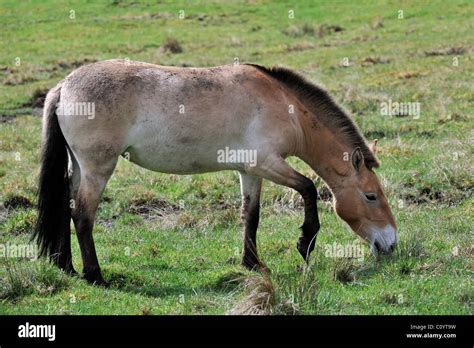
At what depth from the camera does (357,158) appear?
9062 millimetres

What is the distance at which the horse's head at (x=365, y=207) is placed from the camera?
889 centimetres

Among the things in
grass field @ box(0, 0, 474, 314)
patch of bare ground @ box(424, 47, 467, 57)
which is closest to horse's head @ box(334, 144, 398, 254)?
grass field @ box(0, 0, 474, 314)

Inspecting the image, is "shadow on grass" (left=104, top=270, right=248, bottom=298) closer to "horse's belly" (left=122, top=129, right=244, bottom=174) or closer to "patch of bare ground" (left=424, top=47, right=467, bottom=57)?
"horse's belly" (left=122, top=129, right=244, bottom=174)

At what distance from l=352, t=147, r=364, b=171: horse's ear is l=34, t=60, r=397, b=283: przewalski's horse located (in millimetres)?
12

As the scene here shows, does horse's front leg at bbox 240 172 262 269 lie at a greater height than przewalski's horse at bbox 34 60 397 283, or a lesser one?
lesser

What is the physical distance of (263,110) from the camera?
8.91 m

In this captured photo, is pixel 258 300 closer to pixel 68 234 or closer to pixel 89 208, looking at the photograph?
pixel 89 208

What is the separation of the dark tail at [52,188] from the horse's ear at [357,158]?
3364mm

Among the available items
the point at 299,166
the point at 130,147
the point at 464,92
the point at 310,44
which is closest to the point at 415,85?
the point at 464,92

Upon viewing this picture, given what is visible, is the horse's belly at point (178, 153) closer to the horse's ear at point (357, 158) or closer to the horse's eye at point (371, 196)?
the horse's ear at point (357, 158)

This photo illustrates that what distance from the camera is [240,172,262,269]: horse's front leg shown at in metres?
9.07

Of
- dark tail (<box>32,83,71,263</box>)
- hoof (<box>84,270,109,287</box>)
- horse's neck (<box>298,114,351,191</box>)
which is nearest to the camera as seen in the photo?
hoof (<box>84,270,109,287</box>)

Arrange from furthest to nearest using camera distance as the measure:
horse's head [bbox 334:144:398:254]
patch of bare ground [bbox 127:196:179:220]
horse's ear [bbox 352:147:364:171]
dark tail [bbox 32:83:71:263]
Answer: patch of bare ground [bbox 127:196:179:220]
horse's ear [bbox 352:147:364:171]
horse's head [bbox 334:144:398:254]
dark tail [bbox 32:83:71:263]
